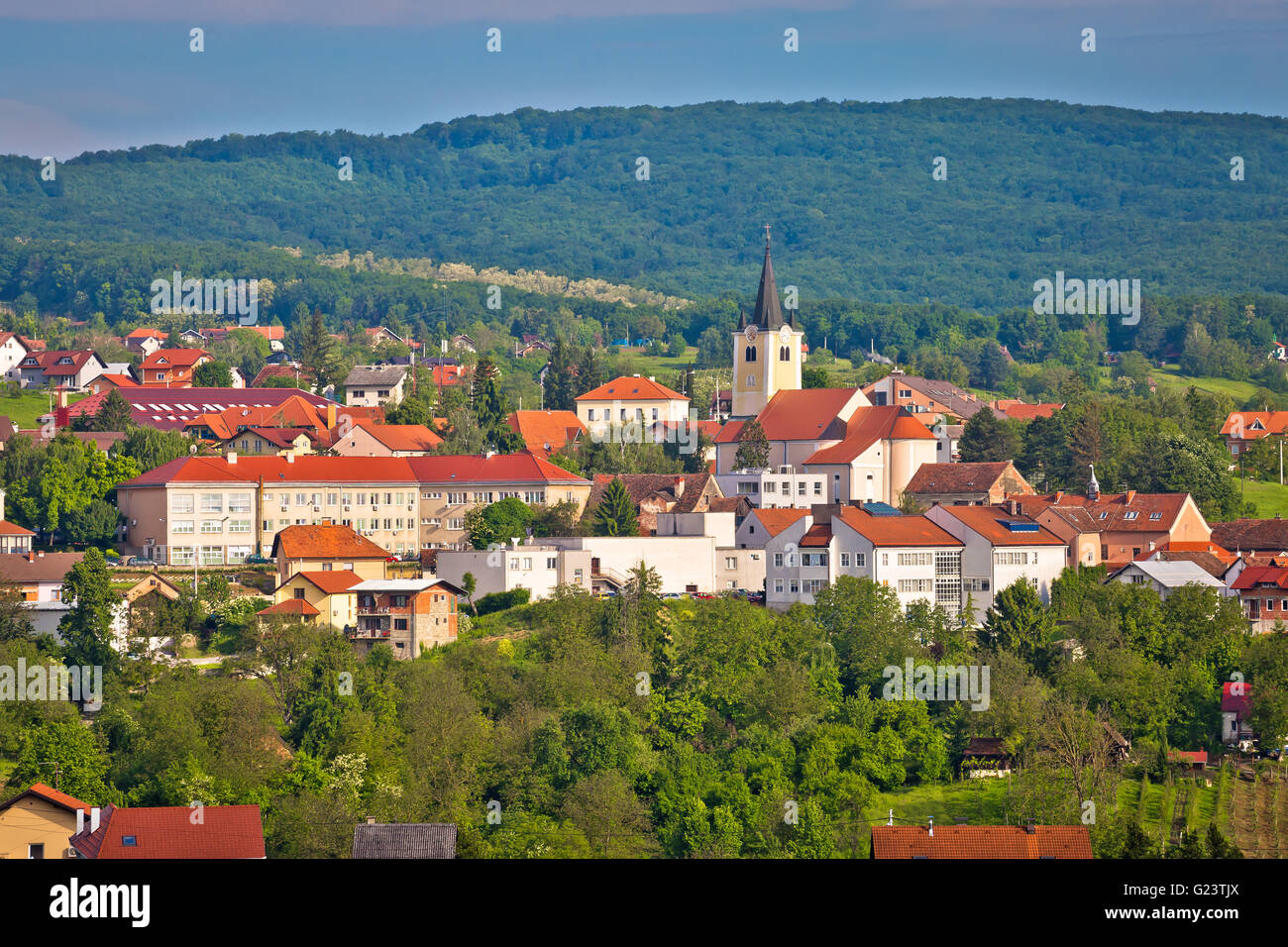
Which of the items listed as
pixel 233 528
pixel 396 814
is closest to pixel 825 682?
pixel 396 814

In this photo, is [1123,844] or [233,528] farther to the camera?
[233,528]

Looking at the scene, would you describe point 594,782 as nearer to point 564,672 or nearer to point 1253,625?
point 564,672

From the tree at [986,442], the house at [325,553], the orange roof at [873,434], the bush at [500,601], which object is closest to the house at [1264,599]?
the orange roof at [873,434]

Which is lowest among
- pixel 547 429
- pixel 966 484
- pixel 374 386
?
pixel 966 484

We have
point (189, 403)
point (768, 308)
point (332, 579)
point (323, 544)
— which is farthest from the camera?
point (189, 403)

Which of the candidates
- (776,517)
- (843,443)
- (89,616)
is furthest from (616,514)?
(89,616)

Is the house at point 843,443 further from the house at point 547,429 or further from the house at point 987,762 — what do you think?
the house at point 987,762

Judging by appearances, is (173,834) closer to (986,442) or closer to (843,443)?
(843,443)
